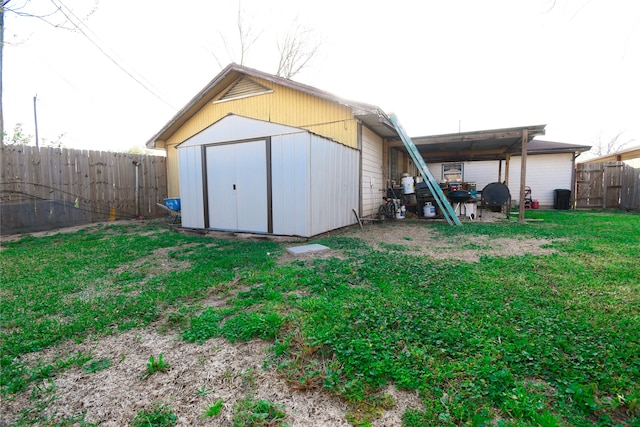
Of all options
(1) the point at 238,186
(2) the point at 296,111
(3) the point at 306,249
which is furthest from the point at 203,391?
(2) the point at 296,111

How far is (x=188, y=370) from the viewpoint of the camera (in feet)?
5.69

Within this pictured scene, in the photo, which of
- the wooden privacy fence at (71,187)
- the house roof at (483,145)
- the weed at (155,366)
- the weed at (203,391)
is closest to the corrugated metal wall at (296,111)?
the house roof at (483,145)

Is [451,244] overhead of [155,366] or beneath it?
overhead

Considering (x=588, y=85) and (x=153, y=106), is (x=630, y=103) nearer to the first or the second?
(x=588, y=85)

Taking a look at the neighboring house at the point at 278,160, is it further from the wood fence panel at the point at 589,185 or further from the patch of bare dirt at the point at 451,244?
the wood fence panel at the point at 589,185

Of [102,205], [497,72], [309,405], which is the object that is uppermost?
[497,72]

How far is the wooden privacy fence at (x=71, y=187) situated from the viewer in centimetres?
680

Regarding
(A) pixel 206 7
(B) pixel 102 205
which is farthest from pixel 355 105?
(A) pixel 206 7

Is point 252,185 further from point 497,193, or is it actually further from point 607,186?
point 607,186

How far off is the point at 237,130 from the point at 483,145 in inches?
354

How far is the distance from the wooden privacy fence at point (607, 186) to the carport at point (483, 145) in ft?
13.1

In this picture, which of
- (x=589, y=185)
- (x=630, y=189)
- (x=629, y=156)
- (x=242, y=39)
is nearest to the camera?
(x=630, y=189)

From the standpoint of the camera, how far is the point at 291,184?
5.55m

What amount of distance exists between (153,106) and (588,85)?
17327mm
